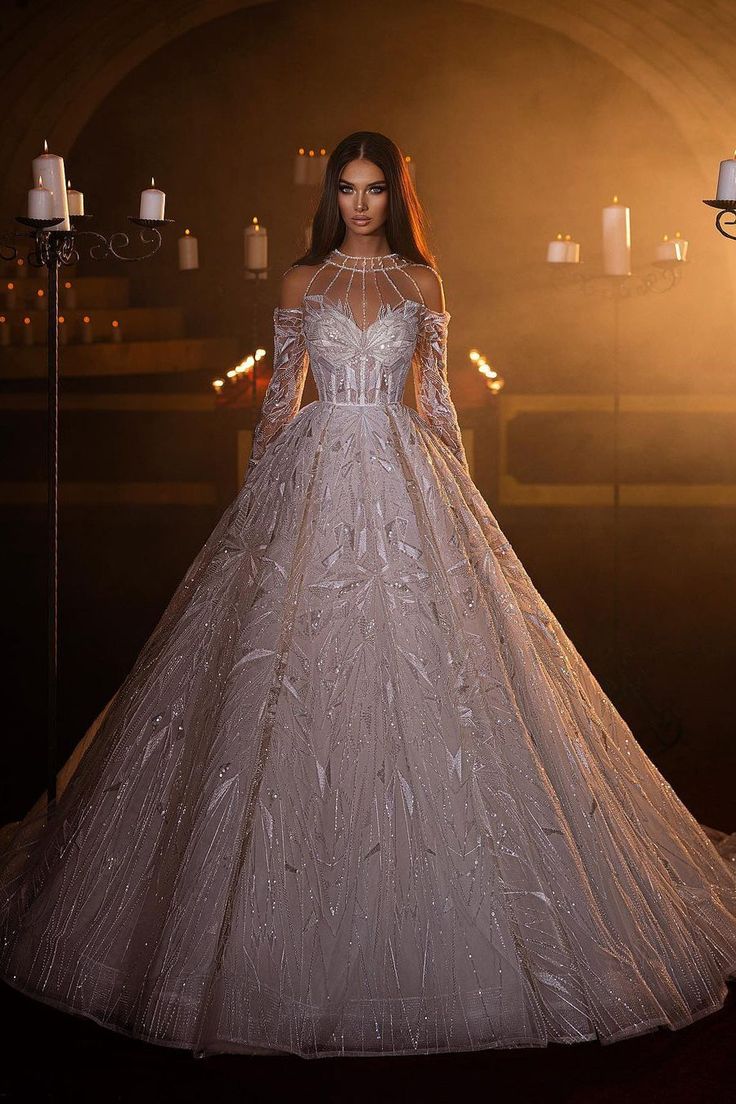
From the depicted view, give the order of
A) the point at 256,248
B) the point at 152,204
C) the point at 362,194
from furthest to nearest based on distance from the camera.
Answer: the point at 256,248
the point at 152,204
the point at 362,194

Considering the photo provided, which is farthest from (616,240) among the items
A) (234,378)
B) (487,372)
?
(234,378)

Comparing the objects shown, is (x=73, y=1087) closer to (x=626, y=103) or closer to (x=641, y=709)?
(x=641, y=709)

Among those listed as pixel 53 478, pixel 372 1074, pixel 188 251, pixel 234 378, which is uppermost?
pixel 188 251

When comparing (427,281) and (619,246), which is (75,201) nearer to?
(427,281)

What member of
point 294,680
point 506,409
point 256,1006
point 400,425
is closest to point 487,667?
point 294,680

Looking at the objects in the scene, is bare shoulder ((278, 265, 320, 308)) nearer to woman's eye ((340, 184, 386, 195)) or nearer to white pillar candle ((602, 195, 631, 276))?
woman's eye ((340, 184, 386, 195))

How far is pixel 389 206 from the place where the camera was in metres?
2.65

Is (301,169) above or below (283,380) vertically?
above

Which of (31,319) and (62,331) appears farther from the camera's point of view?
(62,331)

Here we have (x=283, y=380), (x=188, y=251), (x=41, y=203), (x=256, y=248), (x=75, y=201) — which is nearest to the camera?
(x=283, y=380)

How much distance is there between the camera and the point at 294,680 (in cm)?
227

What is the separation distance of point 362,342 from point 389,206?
0.99 feet

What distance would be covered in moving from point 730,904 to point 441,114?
17.8 feet

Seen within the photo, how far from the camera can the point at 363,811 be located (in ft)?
7.11
